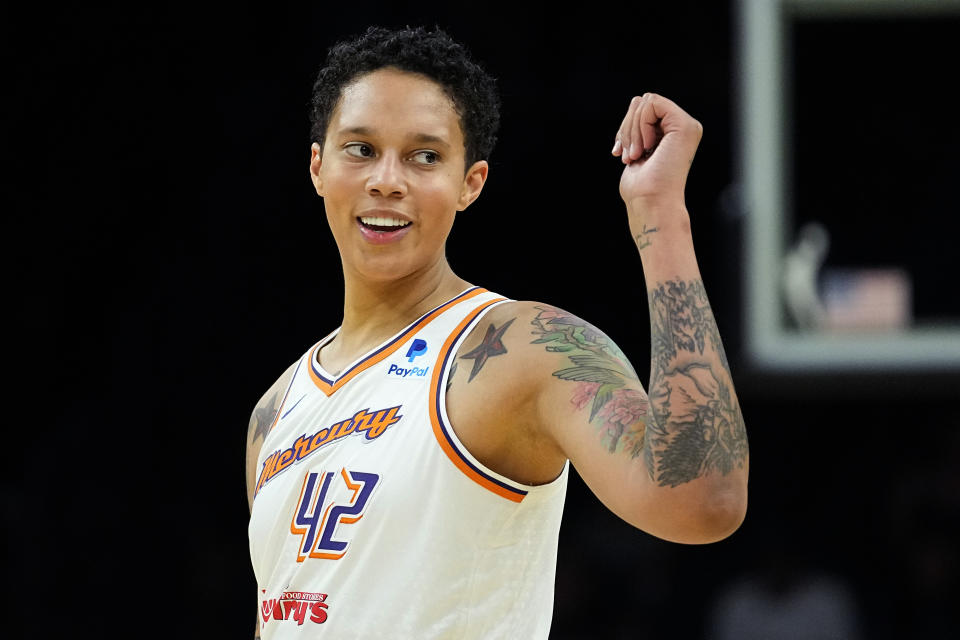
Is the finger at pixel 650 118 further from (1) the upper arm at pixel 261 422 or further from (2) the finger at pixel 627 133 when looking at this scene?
(1) the upper arm at pixel 261 422

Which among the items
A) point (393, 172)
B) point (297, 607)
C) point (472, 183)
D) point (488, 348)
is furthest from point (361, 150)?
point (297, 607)

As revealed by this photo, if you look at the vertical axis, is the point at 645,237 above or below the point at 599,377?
above

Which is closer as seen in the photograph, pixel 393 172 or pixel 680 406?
pixel 680 406

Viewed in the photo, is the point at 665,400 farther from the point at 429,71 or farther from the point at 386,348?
the point at 429,71

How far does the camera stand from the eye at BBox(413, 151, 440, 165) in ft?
7.61

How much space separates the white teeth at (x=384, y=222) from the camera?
7.62 ft

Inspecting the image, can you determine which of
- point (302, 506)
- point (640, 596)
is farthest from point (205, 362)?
point (302, 506)

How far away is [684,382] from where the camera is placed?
5.74 feet

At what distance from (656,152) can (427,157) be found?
1.94 ft

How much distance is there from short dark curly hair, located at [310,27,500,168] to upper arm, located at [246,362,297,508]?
501 millimetres

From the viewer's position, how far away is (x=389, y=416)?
2.20m

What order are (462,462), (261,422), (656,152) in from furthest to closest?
(261,422)
(462,462)
(656,152)

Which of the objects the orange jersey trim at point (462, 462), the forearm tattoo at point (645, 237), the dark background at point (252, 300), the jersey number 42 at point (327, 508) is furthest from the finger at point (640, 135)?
the dark background at point (252, 300)

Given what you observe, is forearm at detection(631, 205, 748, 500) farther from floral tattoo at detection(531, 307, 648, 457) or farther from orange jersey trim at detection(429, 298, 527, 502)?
orange jersey trim at detection(429, 298, 527, 502)
